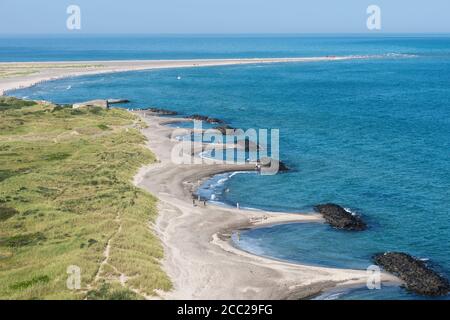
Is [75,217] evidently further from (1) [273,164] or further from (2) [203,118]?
(2) [203,118]

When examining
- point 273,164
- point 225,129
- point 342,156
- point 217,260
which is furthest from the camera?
point 225,129

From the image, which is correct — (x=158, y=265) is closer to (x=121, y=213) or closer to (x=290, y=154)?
(x=121, y=213)

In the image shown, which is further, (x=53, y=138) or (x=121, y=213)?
(x=53, y=138)

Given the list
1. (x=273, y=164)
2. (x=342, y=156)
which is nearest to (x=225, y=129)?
(x=342, y=156)

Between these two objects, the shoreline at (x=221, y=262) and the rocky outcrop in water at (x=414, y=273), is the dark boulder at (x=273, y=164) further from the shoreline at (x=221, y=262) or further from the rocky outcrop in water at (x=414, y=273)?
the rocky outcrop in water at (x=414, y=273)

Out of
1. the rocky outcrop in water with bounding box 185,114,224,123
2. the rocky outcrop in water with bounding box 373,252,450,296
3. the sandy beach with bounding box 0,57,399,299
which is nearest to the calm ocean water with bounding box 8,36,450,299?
the rocky outcrop in water with bounding box 373,252,450,296

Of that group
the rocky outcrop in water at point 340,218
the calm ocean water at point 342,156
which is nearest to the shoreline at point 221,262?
the rocky outcrop in water at point 340,218
